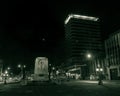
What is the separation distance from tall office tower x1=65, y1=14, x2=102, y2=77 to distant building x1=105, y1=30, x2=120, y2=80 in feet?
214

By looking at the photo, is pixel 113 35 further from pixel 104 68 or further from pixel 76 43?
pixel 76 43

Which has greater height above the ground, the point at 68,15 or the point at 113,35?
the point at 68,15

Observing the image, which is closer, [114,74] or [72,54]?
[114,74]

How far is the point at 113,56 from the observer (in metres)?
59.3

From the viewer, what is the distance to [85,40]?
5497 inches

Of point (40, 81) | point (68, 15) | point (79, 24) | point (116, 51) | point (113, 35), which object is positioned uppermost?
point (68, 15)

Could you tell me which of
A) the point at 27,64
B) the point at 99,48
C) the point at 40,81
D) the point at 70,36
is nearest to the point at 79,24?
the point at 70,36

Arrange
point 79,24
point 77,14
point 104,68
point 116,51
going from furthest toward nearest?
point 77,14, point 79,24, point 104,68, point 116,51

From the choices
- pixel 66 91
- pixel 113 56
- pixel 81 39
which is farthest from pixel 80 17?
pixel 66 91

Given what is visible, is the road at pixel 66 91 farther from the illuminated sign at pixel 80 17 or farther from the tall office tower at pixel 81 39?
the illuminated sign at pixel 80 17

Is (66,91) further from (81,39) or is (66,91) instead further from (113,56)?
(81,39)

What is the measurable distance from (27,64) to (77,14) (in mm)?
85965

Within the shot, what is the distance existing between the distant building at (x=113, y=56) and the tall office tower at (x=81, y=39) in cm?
6523

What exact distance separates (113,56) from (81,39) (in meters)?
80.3
